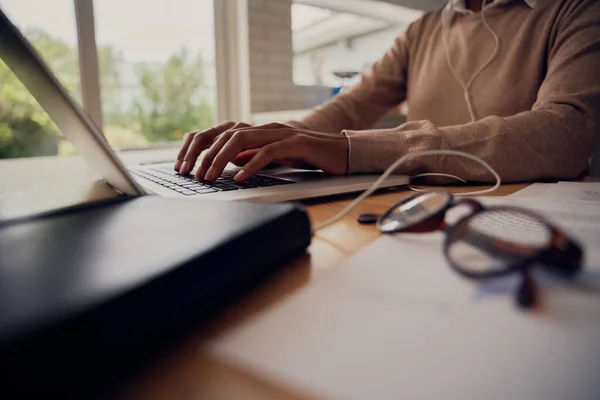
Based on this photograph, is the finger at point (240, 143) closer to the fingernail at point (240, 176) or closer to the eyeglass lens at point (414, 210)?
the fingernail at point (240, 176)

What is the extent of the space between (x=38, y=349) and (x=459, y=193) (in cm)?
56

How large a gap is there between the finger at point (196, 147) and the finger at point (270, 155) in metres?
0.14

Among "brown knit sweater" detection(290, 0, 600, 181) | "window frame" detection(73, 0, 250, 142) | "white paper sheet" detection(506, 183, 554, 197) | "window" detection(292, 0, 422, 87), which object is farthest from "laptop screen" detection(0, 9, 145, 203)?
"window" detection(292, 0, 422, 87)

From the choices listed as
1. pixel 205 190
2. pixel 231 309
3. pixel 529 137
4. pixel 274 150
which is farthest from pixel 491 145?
pixel 231 309

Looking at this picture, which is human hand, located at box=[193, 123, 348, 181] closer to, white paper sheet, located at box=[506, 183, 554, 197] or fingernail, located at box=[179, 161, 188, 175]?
fingernail, located at box=[179, 161, 188, 175]

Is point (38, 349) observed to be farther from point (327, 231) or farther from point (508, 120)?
point (508, 120)

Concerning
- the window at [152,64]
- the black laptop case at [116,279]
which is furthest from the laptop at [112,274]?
the window at [152,64]

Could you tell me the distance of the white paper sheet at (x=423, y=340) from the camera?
159 millimetres

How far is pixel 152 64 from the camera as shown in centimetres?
165

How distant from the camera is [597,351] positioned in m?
0.18

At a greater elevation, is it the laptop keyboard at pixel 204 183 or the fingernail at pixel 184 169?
the fingernail at pixel 184 169

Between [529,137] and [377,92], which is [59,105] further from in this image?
[377,92]

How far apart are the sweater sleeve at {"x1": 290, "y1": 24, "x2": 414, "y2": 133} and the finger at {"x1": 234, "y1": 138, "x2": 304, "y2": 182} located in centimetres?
62

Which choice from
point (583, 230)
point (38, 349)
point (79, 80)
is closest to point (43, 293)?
point (38, 349)
